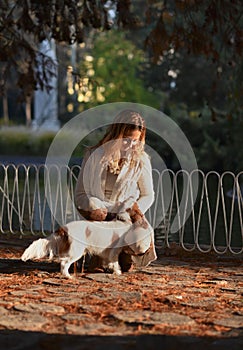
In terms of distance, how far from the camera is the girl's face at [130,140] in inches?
315

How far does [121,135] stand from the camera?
800 cm

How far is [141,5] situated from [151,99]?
673 cm

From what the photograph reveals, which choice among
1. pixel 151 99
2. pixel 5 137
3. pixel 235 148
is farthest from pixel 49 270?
pixel 151 99

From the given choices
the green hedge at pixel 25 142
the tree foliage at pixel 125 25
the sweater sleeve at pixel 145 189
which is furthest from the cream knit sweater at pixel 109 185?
the green hedge at pixel 25 142

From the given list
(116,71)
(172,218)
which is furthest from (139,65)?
(172,218)

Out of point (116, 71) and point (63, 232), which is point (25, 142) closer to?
point (116, 71)

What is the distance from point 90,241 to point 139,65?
38.4m

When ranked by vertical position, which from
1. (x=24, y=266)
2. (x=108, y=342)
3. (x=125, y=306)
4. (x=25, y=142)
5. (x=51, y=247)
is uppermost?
(x=25, y=142)

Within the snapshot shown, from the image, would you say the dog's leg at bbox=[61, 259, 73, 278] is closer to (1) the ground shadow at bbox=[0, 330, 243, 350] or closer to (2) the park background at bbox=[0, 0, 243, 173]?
(1) the ground shadow at bbox=[0, 330, 243, 350]

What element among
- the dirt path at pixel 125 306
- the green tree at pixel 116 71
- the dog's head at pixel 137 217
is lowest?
the dirt path at pixel 125 306

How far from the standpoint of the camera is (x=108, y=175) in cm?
810

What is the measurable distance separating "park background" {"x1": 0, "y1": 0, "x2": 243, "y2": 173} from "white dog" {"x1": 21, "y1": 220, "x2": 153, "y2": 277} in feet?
15.7

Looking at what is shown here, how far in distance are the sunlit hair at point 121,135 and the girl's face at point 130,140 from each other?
0.02m

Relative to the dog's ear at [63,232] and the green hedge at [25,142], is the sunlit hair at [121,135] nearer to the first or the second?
the dog's ear at [63,232]
